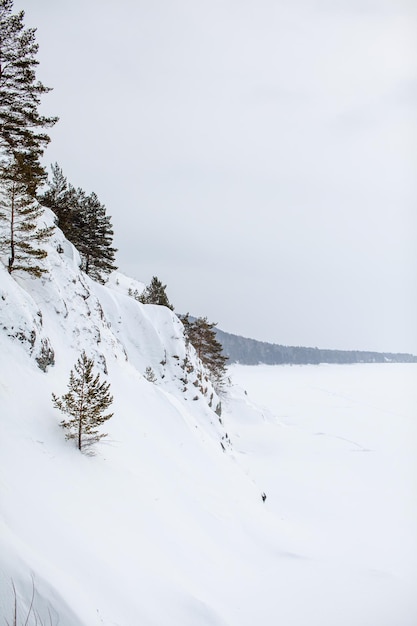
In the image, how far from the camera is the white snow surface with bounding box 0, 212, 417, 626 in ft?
18.7

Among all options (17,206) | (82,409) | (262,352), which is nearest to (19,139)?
(17,206)

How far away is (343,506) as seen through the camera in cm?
1852

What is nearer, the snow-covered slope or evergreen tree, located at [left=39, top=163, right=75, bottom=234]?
the snow-covered slope

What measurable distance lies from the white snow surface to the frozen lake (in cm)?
9

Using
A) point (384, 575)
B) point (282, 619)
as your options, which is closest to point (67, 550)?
point (282, 619)

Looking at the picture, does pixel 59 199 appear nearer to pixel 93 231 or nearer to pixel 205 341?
pixel 93 231

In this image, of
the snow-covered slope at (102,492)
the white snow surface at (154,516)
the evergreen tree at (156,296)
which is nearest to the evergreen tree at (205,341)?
the evergreen tree at (156,296)

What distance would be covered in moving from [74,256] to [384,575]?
20.9 meters

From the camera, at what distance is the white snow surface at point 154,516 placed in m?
5.71

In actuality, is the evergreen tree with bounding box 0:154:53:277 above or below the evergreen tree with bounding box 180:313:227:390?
above

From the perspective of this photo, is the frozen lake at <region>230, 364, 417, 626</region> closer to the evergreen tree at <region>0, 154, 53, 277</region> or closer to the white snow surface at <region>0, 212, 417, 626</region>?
the white snow surface at <region>0, 212, 417, 626</region>

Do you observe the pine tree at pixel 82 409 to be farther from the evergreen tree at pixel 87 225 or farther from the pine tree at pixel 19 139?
the evergreen tree at pixel 87 225

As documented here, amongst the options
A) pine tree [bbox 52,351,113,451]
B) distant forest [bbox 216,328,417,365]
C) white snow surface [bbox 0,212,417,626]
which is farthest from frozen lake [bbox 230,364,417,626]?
distant forest [bbox 216,328,417,365]

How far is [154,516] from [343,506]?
14.3 m
